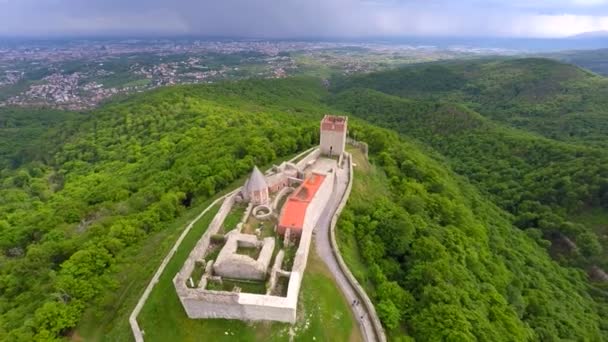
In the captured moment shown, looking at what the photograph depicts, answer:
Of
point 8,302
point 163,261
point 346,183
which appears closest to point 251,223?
point 163,261

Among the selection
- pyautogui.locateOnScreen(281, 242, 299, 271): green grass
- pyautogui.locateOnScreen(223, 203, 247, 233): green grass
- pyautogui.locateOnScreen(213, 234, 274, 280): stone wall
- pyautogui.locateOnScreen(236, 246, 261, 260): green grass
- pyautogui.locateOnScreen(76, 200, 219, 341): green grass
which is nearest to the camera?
pyautogui.locateOnScreen(213, 234, 274, 280): stone wall

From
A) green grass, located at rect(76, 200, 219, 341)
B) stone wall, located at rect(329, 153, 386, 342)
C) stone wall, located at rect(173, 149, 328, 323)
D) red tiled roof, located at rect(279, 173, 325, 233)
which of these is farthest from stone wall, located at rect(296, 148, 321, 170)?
stone wall, located at rect(173, 149, 328, 323)

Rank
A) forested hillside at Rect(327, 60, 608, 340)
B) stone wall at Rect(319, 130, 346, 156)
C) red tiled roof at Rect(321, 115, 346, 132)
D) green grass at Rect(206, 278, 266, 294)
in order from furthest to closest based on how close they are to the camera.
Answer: forested hillside at Rect(327, 60, 608, 340), stone wall at Rect(319, 130, 346, 156), red tiled roof at Rect(321, 115, 346, 132), green grass at Rect(206, 278, 266, 294)

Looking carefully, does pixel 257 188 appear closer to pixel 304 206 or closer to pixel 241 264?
pixel 304 206

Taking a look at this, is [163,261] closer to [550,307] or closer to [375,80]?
[550,307]

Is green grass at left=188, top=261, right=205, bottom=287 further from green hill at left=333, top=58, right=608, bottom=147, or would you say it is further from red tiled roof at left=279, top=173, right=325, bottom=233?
green hill at left=333, top=58, right=608, bottom=147

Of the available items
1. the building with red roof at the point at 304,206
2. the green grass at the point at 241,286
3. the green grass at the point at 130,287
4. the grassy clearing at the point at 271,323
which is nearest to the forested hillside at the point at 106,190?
the green grass at the point at 130,287
